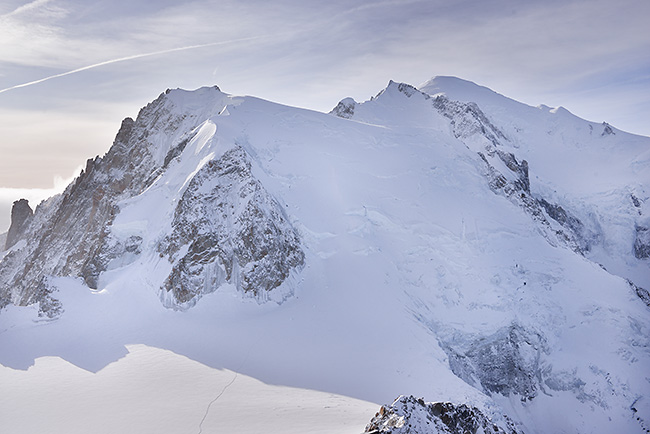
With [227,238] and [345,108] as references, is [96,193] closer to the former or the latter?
[227,238]

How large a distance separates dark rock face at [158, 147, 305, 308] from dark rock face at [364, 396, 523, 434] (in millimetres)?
22726

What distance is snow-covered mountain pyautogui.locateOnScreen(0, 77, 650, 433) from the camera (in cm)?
3219

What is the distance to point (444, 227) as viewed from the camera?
150 feet

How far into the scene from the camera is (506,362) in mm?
39031

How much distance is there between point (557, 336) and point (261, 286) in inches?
1149

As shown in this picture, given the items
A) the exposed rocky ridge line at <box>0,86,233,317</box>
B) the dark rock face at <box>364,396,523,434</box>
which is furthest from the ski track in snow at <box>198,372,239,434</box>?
the exposed rocky ridge line at <box>0,86,233,317</box>

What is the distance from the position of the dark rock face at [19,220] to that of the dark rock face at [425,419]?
11886 cm

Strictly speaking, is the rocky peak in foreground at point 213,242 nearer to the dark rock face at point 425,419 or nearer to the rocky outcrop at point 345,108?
the dark rock face at point 425,419

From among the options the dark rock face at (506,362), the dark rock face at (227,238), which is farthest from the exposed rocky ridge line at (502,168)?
the dark rock face at (227,238)

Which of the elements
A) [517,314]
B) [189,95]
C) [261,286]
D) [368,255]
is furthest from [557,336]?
[189,95]

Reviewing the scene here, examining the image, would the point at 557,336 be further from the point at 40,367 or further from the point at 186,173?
the point at 40,367

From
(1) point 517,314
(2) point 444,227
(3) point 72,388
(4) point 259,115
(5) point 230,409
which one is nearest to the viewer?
(5) point 230,409

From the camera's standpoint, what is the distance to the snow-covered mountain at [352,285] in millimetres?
32188

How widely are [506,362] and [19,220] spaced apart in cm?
12036
